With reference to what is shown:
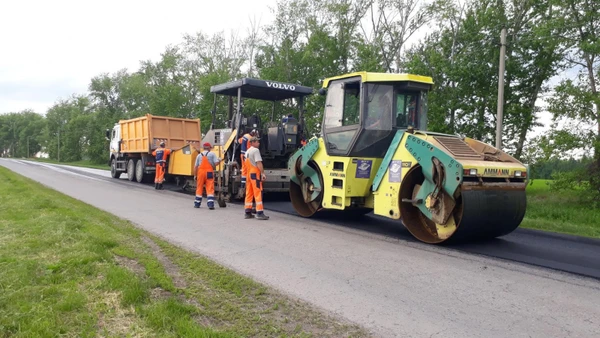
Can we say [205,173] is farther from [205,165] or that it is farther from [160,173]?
[160,173]

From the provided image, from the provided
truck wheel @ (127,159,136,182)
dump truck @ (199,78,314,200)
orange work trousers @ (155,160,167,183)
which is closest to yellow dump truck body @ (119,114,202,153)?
truck wheel @ (127,159,136,182)

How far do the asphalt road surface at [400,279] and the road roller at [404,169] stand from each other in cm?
46

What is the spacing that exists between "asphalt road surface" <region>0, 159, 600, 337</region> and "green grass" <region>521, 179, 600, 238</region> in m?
1.44

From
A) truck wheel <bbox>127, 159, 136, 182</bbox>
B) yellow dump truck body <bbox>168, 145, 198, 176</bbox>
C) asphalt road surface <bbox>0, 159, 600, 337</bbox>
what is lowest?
asphalt road surface <bbox>0, 159, 600, 337</bbox>

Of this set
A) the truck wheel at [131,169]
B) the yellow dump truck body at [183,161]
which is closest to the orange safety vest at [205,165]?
the yellow dump truck body at [183,161]

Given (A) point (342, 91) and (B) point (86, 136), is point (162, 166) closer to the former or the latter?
(A) point (342, 91)

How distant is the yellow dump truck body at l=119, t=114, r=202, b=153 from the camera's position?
57.3ft

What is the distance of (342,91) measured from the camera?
855 centimetres

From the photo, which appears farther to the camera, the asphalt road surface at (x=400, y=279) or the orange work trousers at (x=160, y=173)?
the orange work trousers at (x=160, y=173)

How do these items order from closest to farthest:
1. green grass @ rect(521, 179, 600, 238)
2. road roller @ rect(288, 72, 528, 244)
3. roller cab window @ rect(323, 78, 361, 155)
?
road roller @ rect(288, 72, 528, 244)
roller cab window @ rect(323, 78, 361, 155)
green grass @ rect(521, 179, 600, 238)

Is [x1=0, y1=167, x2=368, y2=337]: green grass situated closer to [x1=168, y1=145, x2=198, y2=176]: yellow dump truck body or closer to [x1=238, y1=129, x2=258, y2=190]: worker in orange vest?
[x1=238, y1=129, x2=258, y2=190]: worker in orange vest

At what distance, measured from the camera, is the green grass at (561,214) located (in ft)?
30.1

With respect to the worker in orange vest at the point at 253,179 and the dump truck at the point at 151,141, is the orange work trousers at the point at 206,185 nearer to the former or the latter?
the worker in orange vest at the point at 253,179

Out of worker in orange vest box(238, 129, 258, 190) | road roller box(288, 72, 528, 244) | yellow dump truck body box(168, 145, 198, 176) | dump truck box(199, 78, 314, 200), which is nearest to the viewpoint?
road roller box(288, 72, 528, 244)
